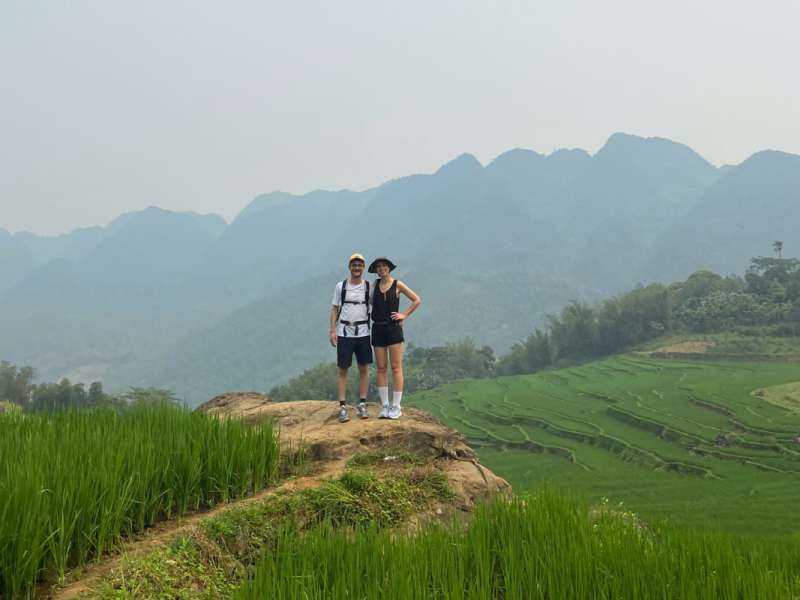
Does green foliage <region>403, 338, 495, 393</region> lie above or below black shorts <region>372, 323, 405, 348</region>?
below

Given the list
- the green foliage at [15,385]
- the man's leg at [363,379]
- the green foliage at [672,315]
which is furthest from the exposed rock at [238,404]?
the green foliage at [672,315]

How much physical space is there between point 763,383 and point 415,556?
5648 centimetres

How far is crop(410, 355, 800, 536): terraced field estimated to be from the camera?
27484mm

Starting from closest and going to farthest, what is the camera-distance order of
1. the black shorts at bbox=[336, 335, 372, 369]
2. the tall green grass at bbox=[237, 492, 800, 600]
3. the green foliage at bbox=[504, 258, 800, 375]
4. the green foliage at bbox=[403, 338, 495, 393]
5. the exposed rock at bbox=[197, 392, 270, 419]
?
the tall green grass at bbox=[237, 492, 800, 600] → the black shorts at bbox=[336, 335, 372, 369] → the exposed rock at bbox=[197, 392, 270, 419] → the green foliage at bbox=[504, 258, 800, 375] → the green foliage at bbox=[403, 338, 495, 393]

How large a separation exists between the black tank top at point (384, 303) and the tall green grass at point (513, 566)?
348cm

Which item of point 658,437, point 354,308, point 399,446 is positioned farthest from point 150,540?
point 658,437

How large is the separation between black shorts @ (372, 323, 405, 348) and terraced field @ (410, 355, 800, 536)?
42.8ft

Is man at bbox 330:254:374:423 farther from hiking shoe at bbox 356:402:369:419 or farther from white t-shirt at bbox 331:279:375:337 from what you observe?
hiking shoe at bbox 356:402:369:419

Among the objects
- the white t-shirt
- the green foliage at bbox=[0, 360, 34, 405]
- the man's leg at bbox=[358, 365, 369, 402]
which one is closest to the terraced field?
the man's leg at bbox=[358, 365, 369, 402]

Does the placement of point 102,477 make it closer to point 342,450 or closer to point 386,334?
→ point 342,450

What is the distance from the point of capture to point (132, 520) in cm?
453

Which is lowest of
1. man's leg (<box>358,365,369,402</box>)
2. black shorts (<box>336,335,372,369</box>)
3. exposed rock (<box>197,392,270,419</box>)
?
exposed rock (<box>197,392,270,419</box>)

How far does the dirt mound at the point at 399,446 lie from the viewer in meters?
6.02

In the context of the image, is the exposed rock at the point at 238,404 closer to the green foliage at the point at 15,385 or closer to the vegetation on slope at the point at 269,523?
the vegetation on slope at the point at 269,523
